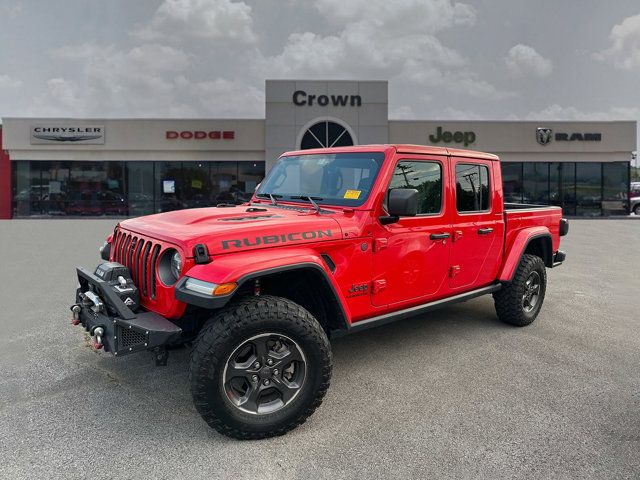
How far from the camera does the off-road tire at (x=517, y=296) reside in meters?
5.39

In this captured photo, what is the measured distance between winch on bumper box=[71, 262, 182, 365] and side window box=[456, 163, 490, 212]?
3017mm

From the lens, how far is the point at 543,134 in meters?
25.1

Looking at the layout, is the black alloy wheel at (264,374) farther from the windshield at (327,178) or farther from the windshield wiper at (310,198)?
the windshield at (327,178)

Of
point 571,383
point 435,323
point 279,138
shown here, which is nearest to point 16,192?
point 279,138

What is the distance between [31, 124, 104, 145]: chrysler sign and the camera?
24.5 metres

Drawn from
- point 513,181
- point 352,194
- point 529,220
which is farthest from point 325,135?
point 352,194

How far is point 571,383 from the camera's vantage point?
157 inches

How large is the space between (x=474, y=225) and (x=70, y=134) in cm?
2515

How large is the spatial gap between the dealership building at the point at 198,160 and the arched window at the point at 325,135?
2.49m

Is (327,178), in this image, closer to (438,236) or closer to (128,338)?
(438,236)

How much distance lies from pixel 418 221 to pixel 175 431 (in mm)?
2555

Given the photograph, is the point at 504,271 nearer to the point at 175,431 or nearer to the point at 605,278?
the point at 175,431

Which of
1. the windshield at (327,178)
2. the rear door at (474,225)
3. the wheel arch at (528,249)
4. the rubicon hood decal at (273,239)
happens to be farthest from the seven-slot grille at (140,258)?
the wheel arch at (528,249)

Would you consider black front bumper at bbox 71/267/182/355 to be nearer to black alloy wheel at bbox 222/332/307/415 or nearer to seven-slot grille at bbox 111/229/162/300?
seven-slot grille at bbox 111/229/162/300
